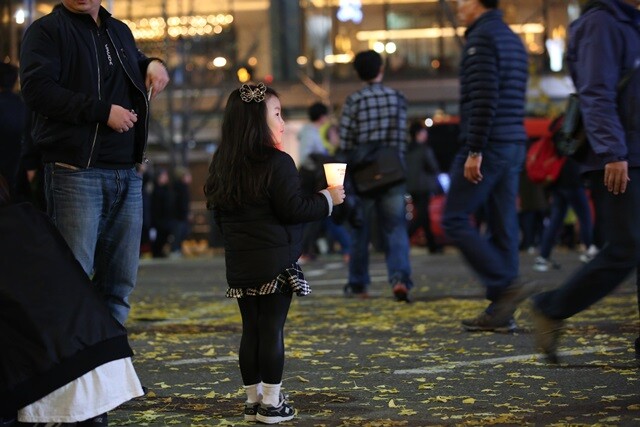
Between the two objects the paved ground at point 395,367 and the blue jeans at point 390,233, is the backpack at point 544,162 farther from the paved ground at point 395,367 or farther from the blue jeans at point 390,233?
the blue jeans at point 390,233

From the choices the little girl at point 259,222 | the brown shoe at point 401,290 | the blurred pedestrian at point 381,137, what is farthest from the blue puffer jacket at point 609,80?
the blurred pedestrian at point 381,137

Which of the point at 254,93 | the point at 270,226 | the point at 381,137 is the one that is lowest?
the point at 270,226

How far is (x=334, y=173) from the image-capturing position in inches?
234

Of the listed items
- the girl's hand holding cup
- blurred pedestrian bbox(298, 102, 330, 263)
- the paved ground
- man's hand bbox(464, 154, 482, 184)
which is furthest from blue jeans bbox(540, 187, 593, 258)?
the girl's hand holding cup

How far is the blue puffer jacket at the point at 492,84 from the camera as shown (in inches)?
344

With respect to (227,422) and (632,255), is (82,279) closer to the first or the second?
(227,422)

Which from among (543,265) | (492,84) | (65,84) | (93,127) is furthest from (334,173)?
(543,265)

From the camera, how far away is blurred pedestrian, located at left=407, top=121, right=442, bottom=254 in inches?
859

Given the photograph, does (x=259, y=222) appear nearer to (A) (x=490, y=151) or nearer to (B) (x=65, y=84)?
(B) (x=65, y=84)

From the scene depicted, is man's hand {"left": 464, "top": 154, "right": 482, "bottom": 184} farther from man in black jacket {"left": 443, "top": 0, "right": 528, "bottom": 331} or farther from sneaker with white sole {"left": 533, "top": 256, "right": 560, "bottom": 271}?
sneaker with white sole {"left": 533, "top": 256, "right": 560, "bottom": 271}

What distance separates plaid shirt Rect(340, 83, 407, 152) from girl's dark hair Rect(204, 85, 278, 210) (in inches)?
230

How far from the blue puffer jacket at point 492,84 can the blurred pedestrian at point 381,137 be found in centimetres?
267

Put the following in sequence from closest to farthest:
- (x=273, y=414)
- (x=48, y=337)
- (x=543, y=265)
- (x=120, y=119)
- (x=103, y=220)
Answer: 1. (x=48, y=337)
2. (x=273, y=414)
3. (x=120, y=119)
4. (x=103, y=220)
5. (x=543, y=265)

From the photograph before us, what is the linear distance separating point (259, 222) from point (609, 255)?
1766mm
